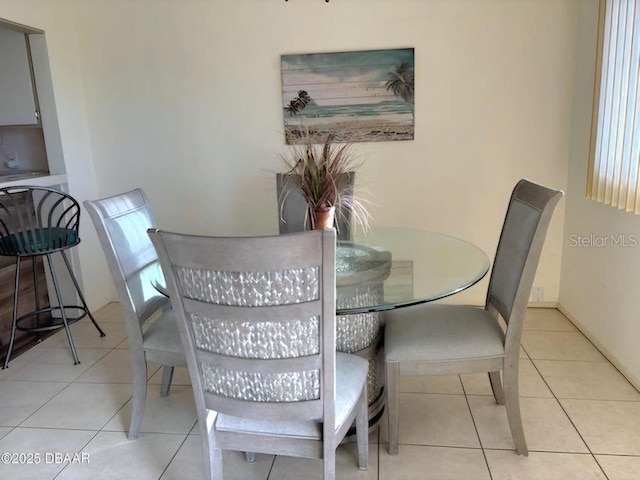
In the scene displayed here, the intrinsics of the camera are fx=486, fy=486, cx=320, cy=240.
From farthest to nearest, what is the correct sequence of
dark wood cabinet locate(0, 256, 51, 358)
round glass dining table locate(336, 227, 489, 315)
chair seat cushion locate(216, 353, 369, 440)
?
dark wood cabinet locate(0, 256, 51, 358)
round glass dining table locate(336, 227, 489, 315)
chair seat cushion locate(216, 353, 369, 440)

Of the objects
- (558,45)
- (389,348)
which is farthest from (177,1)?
(389,348)

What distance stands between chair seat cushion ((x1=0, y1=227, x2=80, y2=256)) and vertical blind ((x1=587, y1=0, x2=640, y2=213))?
2917 millimetres

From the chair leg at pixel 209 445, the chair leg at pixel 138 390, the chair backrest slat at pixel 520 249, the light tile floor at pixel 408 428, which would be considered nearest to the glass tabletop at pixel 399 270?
the chair backrest slat at pixel 520 249

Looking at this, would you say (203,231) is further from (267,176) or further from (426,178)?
(426,178)

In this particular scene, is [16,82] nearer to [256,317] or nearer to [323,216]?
[323,216]

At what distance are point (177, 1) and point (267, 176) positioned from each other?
129cm

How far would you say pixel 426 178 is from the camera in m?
3.26

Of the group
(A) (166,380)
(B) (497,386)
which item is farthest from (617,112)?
(A) (166,380)

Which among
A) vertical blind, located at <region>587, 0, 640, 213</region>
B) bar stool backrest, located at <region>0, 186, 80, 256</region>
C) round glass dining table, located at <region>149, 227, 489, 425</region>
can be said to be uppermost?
vertical blind, located at <region>587, 0, 640, 213</region>

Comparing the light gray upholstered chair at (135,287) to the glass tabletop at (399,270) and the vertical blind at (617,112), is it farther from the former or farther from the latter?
the vertical blind at (617,112)

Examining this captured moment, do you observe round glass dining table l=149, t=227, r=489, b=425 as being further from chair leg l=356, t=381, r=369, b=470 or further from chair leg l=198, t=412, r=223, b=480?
chair leg l=198, t=412, r=223, b=480

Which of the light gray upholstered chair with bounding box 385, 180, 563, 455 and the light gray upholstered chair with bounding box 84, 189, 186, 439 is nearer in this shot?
the light gray upholstered chair with bounding box 385, 180, 563, 455

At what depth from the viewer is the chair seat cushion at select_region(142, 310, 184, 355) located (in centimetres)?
193

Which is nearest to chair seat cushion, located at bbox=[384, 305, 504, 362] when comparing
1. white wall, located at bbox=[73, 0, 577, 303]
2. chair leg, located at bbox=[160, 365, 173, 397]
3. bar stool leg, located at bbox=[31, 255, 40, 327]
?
chair leg, located at bbox=[160, 365, 173, 397]
